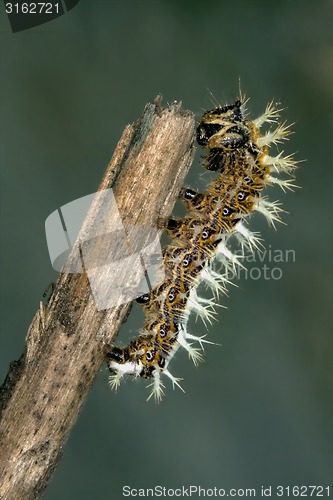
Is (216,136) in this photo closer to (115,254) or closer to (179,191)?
(179,191)

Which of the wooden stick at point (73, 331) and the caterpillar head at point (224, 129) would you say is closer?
the wooden stick at point (73, 331)

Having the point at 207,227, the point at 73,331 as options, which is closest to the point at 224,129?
the point at 207,227

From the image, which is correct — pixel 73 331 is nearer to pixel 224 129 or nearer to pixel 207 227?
pixel 207 227

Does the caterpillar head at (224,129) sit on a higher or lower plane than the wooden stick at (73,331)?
higher

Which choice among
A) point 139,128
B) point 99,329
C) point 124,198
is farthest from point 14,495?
point 139,128

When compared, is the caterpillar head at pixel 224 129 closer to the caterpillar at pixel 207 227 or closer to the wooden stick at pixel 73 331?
the caterpillar at pixel 207 227

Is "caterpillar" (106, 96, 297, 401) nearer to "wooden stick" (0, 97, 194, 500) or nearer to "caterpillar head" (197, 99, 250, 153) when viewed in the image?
"caterpillar head" (197, 99, 250, 153)

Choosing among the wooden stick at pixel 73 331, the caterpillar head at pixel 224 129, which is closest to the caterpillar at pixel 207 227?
the caterpillar head at pixel 224 129
